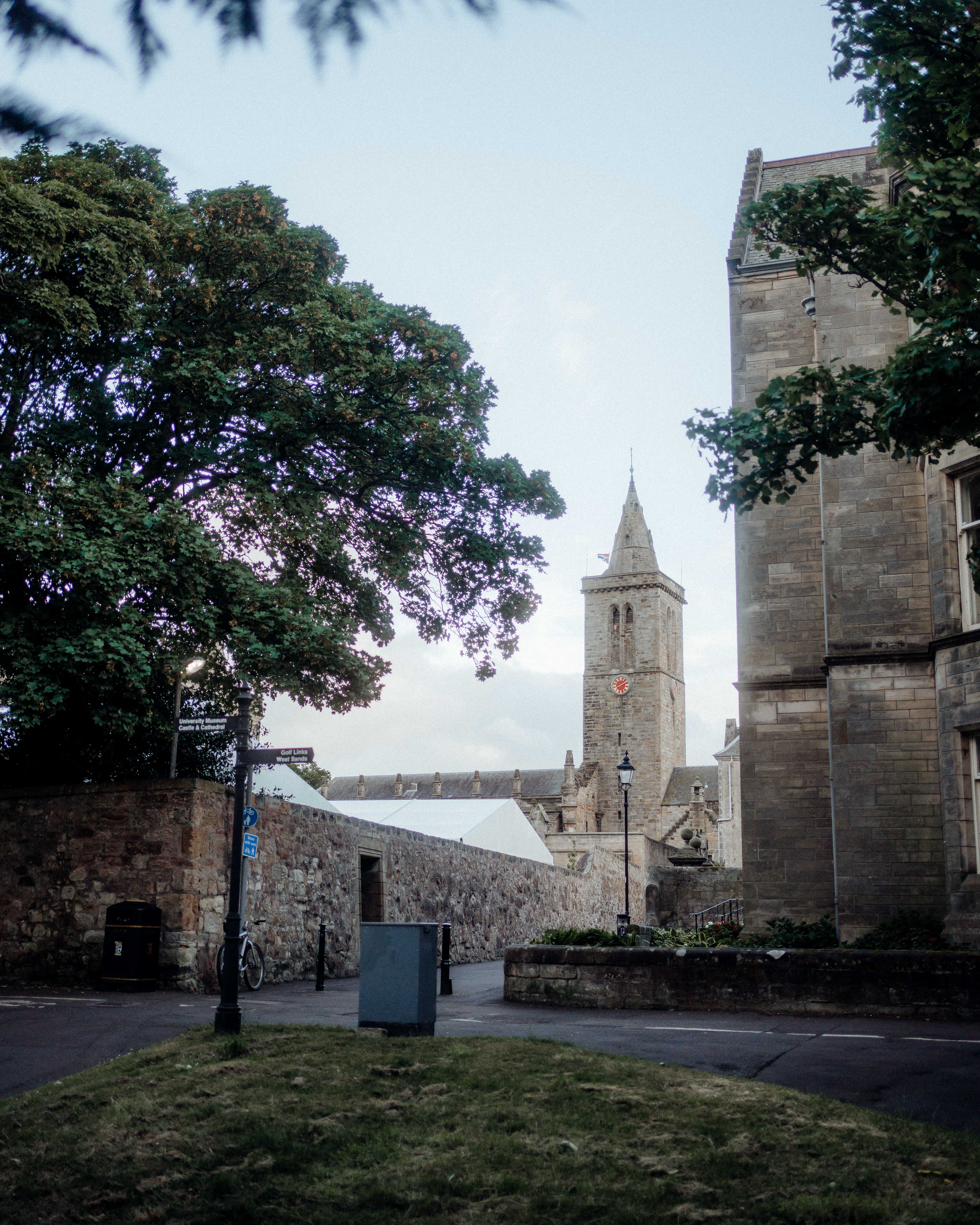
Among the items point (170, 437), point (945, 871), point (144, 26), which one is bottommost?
point (945, 871)

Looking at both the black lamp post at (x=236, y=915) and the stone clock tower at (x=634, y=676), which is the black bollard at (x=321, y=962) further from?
the stone clock tower at (x=634, y=676)

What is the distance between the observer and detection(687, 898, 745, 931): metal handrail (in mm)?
25156

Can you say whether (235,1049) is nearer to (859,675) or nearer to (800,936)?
(800,936)

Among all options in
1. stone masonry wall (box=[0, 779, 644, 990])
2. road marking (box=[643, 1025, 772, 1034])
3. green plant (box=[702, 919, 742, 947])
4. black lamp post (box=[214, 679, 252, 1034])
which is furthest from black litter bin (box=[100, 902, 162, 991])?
green plant (box=[702, 919, 742, 947])

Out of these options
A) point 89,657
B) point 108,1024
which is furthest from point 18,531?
point 108,1024

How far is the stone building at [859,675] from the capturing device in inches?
557

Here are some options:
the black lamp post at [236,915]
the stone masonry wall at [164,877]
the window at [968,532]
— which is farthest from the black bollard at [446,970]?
the window at [968,532]

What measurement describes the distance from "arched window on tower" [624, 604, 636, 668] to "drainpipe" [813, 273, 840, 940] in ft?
244

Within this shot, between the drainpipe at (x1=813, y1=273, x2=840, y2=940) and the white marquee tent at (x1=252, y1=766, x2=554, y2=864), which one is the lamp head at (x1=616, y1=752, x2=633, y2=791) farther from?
the drainpipe at (x1=813, y1=273, x2=840, y2=940)

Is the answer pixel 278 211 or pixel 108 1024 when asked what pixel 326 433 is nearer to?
pixel 278 211

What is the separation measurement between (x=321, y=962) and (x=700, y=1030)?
7134mm

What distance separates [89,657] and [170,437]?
4.96 meters

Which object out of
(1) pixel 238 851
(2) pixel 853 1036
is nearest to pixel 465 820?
(2) pixel 853 1036

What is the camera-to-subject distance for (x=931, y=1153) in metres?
5.05
